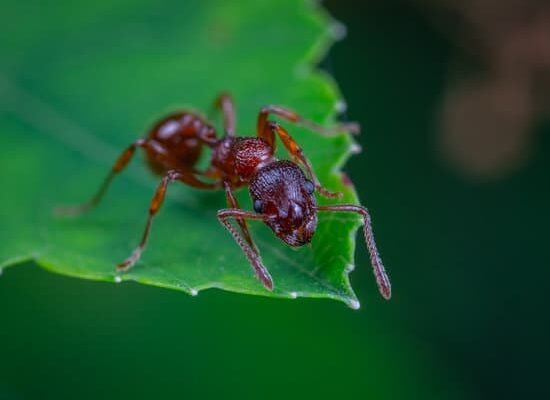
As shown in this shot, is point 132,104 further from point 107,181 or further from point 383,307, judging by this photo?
point 383,307

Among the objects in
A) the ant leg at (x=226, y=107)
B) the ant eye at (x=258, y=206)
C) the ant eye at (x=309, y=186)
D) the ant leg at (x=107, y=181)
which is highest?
the ant eye at (x=309, y=186)

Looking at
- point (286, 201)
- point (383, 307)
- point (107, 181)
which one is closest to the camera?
point (286, 201)

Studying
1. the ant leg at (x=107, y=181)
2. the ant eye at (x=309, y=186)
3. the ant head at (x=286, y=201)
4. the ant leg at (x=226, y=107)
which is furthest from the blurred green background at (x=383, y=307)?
the ant eye at (x=309, y=186)

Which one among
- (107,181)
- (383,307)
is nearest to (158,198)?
(107,181)

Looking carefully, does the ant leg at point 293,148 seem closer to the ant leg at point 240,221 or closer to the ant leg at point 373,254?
the ant leg at point 373,254

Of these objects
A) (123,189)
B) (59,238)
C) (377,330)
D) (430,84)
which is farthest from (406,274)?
(59,238)

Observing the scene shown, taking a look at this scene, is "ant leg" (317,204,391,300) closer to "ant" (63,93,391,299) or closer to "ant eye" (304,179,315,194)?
"ant" (63,93,391,299)

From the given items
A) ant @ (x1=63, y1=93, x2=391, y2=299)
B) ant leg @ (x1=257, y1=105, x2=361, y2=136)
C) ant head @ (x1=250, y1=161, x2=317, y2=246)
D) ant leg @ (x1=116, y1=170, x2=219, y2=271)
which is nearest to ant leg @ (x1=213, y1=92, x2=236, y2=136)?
ant @ (x1=63, y1=93, x2=391, y2=299)
